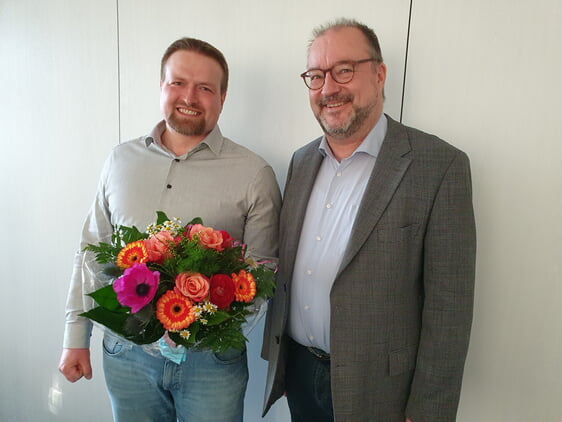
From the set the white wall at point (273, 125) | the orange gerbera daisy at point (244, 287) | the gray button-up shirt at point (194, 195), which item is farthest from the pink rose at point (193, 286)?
the white wall at point (273, 125)

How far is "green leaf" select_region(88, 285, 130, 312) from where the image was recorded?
1.05m

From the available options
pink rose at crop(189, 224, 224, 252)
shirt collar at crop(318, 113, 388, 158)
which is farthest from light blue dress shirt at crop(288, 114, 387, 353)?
pink rose at crop(189, 224, 224, 252)

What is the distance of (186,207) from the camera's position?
1.53 m

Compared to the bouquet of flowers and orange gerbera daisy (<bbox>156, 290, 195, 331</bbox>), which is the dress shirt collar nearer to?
the bouquet of flowers

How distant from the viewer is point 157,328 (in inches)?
42.8

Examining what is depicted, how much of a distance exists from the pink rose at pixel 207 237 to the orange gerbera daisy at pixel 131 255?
0.47ft

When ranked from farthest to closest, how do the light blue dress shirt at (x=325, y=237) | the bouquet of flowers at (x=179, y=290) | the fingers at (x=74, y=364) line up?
the fingers at (x=74, y=364), the light blue dress shirt at (x=325, y=237), the bouquet of flowers at (x=179, y=290)

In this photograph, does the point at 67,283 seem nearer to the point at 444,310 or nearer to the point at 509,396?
the point at 444,310

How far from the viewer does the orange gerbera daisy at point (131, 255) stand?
107 centimetres

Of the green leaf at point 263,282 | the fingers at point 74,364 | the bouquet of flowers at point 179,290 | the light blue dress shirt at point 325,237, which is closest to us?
the bouquet of flowers at point 179,290

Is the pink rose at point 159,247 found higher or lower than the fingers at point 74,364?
higher

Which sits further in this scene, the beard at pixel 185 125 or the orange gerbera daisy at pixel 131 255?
the beard at pixel 185 125

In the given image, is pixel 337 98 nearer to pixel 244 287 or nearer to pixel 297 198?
pixel 297 198

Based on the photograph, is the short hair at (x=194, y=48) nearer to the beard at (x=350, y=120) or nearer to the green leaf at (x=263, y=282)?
the beard at (x=350, y=120)
